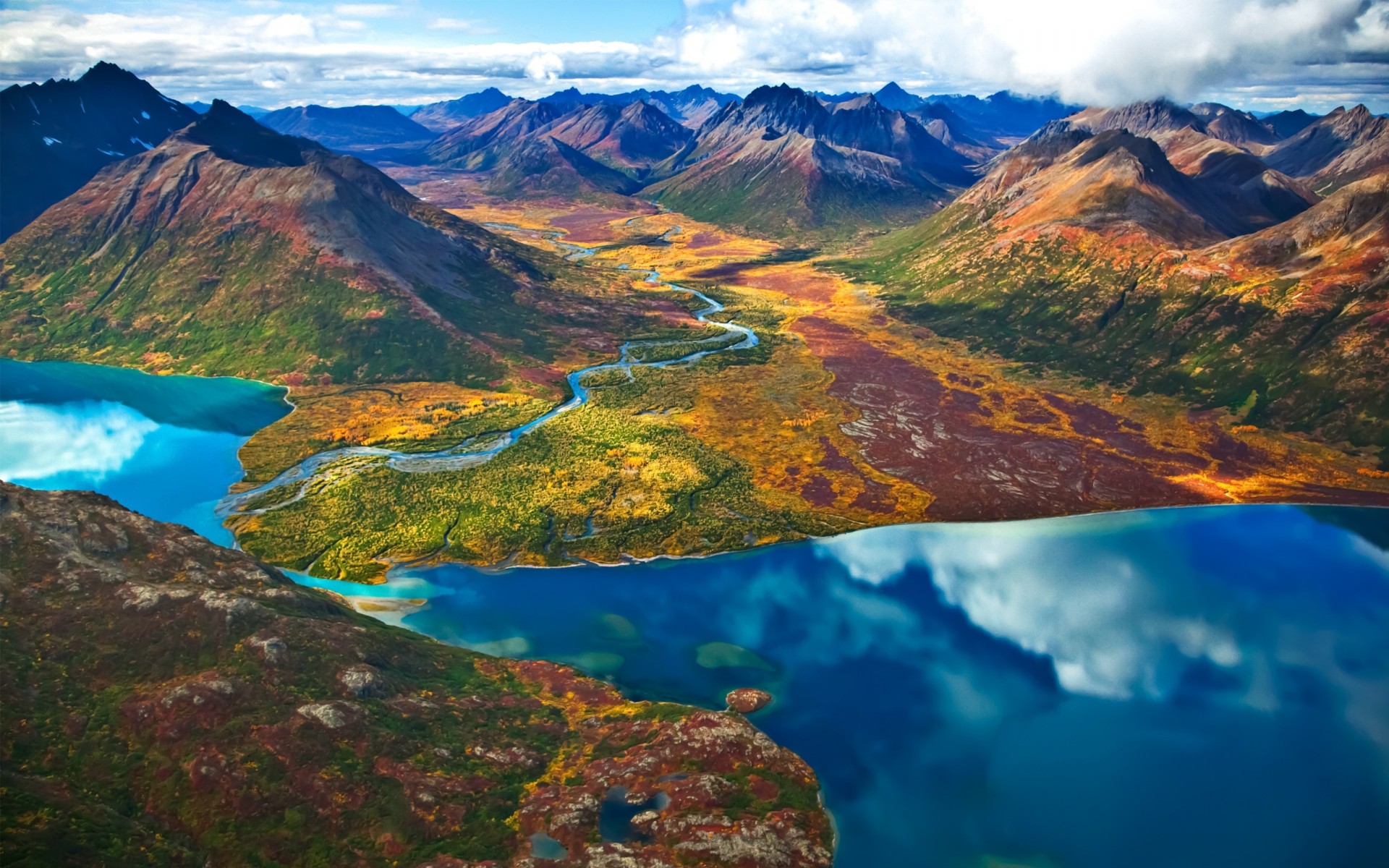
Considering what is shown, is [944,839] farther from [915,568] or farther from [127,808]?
[127,808]

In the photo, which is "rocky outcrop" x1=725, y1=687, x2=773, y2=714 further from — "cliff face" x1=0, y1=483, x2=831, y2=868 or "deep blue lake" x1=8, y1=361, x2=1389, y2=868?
"cliff face" x1=0, y1=483, x2=831, y2=868

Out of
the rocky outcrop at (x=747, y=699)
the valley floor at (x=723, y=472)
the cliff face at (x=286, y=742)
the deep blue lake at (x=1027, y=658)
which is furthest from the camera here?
the valley floor at (x=723, y=472)

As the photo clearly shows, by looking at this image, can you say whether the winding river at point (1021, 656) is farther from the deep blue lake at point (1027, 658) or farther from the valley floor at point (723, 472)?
the valley floor at point (723, 472)

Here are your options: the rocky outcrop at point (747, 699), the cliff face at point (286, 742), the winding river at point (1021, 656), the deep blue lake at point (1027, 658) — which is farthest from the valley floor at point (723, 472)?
the cliff face at point (286, 742)

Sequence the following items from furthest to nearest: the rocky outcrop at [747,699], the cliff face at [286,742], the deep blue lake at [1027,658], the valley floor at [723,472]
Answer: the valley floor at [723,472]
the rocky outcrop at [747,699]
the deep blue lake at [1027,658]
the cliff face at [286,742]

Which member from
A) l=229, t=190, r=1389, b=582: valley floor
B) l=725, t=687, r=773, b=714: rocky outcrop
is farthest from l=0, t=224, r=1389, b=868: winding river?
l=229, t=190, r=1389, b=582: valley floor

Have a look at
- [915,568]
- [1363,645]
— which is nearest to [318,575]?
[915,568]
